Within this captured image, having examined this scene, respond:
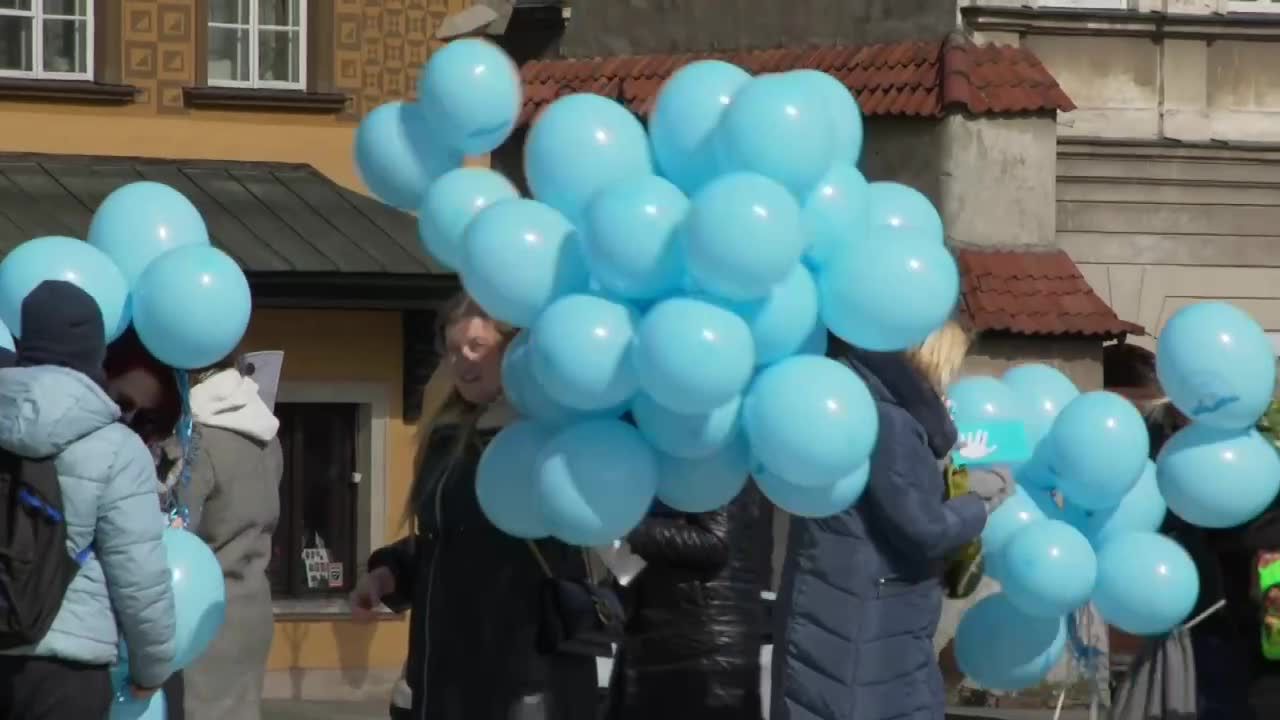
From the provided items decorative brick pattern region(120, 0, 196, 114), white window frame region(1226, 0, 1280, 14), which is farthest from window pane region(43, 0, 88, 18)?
white window frame region(1226, 0, 1280, 14)

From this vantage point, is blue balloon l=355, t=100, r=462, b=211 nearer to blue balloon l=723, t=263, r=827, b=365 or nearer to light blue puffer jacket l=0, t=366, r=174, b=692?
light blue puffer jacket l=0, t=366, r=174, b=692

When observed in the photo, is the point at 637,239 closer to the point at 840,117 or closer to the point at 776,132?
the point at 776,132

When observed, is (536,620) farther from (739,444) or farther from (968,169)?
(968,169)

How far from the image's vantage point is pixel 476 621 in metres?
7.14

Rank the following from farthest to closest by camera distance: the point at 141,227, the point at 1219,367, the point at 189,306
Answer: the point at 1219,367 → the point at 141,227 → the point at 189,306

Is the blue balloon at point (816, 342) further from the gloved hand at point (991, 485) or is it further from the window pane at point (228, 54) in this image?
the window pane at point (228, 54)

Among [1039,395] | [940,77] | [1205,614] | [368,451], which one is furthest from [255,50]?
[1205,614]

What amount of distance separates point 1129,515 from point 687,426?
86.6 inches

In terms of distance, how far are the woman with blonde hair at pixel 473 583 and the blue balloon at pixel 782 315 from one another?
0.75m

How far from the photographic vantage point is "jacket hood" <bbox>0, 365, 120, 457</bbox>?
6.69m

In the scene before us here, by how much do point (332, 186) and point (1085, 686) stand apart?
567 cm

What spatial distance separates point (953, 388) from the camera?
26.6 feet

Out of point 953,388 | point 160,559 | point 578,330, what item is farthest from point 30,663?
point 953,388

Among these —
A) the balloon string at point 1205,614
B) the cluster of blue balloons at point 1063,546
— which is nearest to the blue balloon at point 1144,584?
the cluster of blue balloons at point 1063,546
